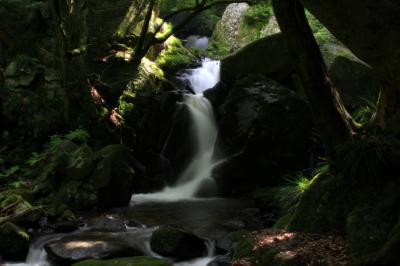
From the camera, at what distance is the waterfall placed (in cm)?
1338

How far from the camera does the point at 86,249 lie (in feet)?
25.2

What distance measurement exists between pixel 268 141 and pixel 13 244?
7.73 metres

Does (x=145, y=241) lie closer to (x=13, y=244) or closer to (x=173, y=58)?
(x=13, y=244)

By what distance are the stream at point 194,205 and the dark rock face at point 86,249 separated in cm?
27

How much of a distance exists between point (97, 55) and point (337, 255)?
37.7 feet

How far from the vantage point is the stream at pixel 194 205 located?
8.48m

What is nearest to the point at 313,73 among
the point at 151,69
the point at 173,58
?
the point at 151,69

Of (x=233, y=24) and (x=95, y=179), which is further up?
(x=233, y=24)

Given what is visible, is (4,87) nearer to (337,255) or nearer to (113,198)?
(113,198)

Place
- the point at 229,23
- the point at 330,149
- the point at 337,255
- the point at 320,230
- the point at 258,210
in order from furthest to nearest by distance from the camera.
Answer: the point at 229,23 → the point at 258,210 → the point at 330,149 → the point at 320,230 → the point at 337,255

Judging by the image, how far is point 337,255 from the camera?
16.5ft

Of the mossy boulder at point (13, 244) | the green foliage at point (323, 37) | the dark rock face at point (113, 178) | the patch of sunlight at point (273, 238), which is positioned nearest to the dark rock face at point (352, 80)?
the green foliage at point (323, 37)

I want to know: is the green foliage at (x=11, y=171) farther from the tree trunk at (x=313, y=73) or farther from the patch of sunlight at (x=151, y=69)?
the tree trunk at (x=313, y=73)

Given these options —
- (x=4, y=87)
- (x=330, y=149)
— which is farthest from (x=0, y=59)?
(x=330, y=149)
